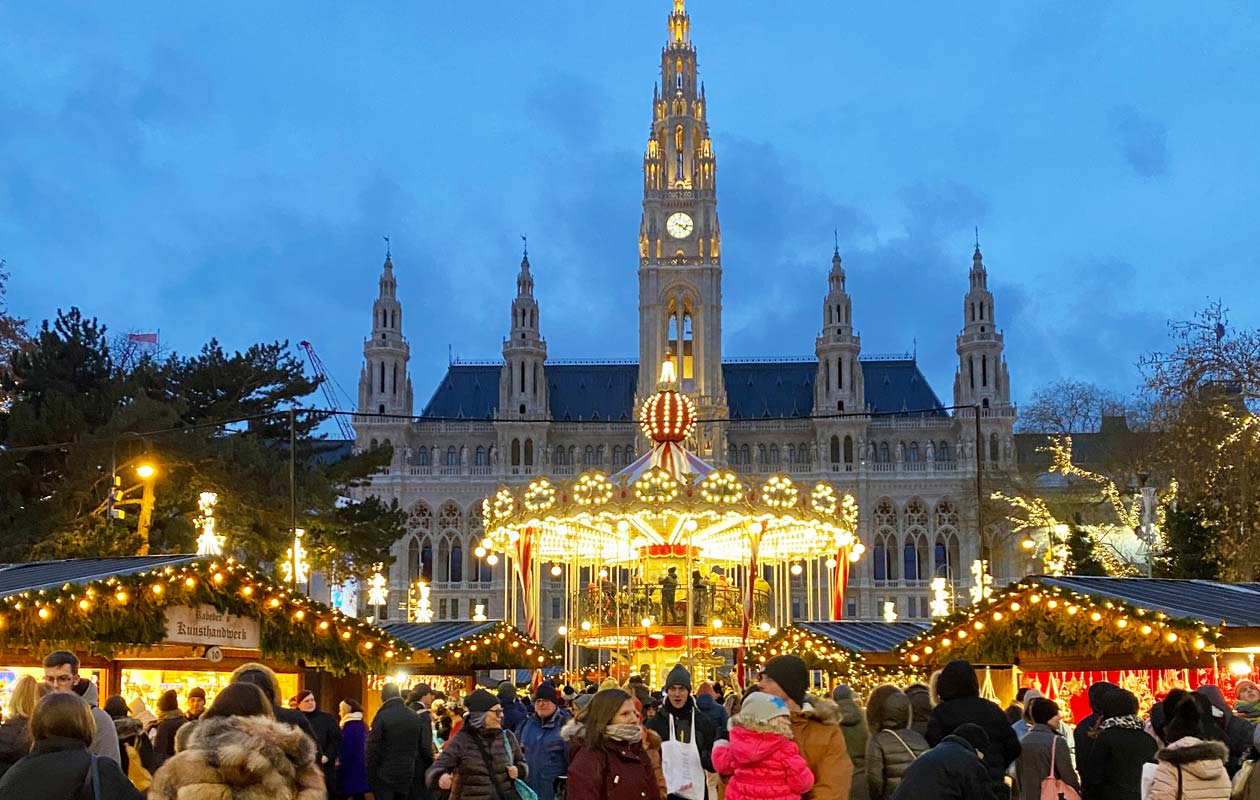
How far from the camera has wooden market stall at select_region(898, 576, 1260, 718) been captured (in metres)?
13.5

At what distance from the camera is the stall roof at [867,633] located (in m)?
20.8

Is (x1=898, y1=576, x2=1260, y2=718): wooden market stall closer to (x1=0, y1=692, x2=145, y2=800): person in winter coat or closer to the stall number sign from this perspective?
the stall number sign

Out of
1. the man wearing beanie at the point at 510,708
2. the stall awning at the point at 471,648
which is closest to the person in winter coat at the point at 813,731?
the man wearing beanie at the point at 510,708

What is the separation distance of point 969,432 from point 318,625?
62.8 m

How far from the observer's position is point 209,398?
34250mm

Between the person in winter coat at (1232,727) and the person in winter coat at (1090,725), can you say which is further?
the person in winter coat at (1232,727)

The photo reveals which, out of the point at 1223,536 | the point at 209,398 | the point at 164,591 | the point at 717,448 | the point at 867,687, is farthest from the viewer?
the point at 717,448

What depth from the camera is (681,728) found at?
834 cm

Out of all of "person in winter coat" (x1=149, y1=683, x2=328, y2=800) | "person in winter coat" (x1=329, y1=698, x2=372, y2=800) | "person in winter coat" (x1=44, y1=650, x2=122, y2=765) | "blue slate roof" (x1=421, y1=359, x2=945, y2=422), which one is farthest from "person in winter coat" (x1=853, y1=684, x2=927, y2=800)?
"blue slate roof" (x1=421, y1=359, x2=945, y2=422)

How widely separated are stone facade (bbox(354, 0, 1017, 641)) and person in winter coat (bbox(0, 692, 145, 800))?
66937 mm

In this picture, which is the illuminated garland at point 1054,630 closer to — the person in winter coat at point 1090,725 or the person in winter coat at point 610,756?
the person in winter coat at point 1090,725

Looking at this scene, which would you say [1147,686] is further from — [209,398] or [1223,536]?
[209,398]

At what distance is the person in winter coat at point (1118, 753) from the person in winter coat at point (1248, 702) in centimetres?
233

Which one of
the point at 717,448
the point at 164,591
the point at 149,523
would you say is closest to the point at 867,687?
the point at 164,591
